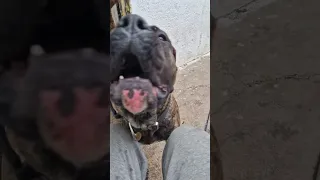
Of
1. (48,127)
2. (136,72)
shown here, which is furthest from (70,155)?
(136,72)

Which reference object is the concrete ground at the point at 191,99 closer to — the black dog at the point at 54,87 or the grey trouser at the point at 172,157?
the grey trouser at the point at 172,157

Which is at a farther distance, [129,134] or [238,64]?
[129,134]

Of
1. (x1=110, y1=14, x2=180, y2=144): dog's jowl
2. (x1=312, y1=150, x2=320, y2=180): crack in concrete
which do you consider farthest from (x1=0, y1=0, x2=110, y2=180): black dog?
(x1=312, y1=150, x2=320, y2=180): crack in concrete

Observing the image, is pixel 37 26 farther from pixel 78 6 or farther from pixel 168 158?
pixel 168 158

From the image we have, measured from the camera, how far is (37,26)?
315 millimetres

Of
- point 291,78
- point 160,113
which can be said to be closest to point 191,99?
point 160,113

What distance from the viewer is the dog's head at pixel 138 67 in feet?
1.53

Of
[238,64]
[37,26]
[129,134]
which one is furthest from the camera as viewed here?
[129,134]

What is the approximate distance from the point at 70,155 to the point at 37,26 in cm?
Answer: 11

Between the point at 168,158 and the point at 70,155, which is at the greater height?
the point at 70,155

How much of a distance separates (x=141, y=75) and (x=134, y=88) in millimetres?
19

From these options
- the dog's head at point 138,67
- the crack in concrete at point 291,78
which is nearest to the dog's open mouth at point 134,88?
the dog's head at point 138,67

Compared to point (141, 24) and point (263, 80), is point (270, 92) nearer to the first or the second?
point (263, 80)

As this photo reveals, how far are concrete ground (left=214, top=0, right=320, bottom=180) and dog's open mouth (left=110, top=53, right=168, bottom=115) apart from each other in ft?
0.31
